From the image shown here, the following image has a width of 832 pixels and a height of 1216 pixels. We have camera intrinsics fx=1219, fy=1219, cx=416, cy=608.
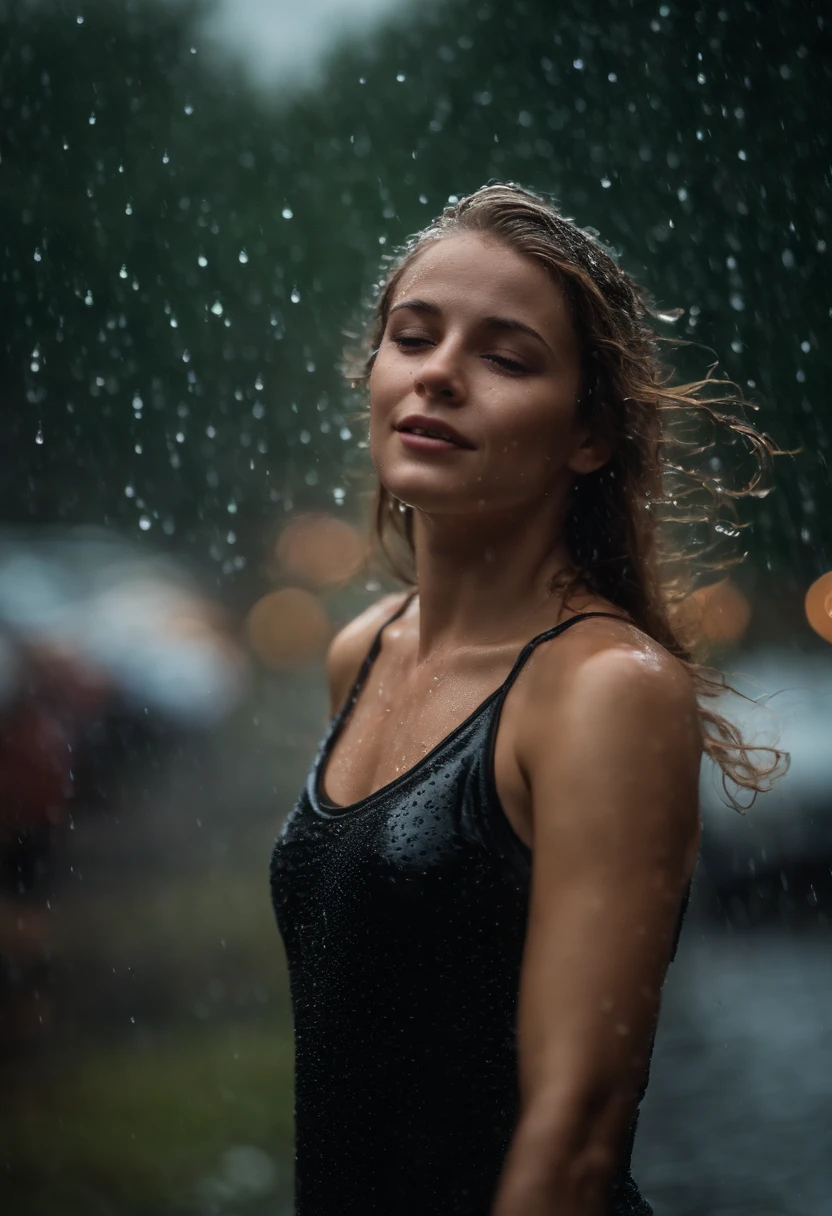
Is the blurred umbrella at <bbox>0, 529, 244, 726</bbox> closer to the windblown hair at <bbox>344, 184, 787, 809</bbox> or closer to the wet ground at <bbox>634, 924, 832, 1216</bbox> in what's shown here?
the wet ground at <bbox>634, 924, 832, 1216</bbox>

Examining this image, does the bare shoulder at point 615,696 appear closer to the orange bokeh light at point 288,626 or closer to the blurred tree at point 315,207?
the blurred tree at point 315,207

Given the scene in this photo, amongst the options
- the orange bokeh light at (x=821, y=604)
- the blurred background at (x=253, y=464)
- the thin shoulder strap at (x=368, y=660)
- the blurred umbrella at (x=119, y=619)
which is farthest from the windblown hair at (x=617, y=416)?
the blurred umbrella at (x=119, y=619)

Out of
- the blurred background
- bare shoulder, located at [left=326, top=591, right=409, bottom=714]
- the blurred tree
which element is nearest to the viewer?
bare shoulder, located at [left=326, top=591, right=409, bottom=714]

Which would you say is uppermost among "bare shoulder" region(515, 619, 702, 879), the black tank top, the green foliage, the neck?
the neck

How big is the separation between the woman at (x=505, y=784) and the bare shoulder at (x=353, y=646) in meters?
0.23

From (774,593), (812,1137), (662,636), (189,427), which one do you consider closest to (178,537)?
(189,427)

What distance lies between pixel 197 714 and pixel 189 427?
1.90 metres

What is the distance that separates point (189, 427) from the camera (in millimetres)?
7758

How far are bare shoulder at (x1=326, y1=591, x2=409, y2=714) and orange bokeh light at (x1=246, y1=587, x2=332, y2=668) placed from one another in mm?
8270

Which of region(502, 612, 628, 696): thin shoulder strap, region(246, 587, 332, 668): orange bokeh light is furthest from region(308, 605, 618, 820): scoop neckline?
region(246, 587, 332, 668): orange bokeh light

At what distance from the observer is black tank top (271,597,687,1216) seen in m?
1.36

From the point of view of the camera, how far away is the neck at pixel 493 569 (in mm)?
1547

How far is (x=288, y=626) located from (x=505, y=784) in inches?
369

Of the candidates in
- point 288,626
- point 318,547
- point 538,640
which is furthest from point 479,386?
point 288,626
